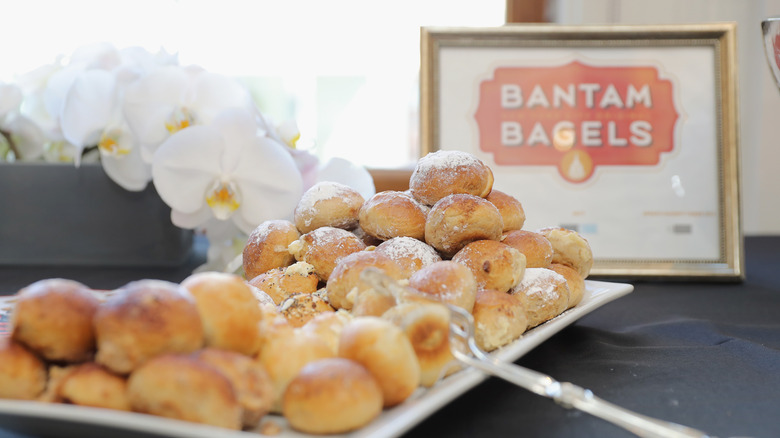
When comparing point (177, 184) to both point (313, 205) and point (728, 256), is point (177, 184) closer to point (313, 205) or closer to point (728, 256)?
point (313, 205)

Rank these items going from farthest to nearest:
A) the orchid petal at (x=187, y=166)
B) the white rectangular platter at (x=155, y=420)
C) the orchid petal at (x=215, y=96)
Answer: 1. the orchid petal at (x=215, y=96)
2. the orchid petal at (x=187, y=166)
3. the white rectangular platter at (x=155, y=420)

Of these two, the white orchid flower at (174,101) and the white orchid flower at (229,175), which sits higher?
the white orchid flower at (174,101)

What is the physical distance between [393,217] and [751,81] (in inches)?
83.2

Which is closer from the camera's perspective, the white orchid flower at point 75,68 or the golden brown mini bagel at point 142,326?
the golden brown mini bagel at point 142,326

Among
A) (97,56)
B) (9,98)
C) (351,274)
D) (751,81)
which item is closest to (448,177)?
(351,274)

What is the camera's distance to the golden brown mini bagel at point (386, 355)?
1.63ft

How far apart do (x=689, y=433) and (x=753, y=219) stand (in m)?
2.30

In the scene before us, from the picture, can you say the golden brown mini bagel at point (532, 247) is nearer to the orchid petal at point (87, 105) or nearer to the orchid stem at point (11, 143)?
the orchid petal at point (87, 105)

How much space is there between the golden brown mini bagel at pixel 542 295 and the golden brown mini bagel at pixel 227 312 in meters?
0.34

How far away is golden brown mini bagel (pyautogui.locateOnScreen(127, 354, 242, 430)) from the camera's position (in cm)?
43

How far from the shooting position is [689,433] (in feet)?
1.38

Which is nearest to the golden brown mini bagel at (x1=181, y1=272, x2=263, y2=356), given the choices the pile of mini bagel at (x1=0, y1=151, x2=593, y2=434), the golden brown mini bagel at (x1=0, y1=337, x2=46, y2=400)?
the pile of mini bagel at (x1=0, y1=151, x2=593, y2=434)

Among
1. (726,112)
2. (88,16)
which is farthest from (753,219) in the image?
(88,16)

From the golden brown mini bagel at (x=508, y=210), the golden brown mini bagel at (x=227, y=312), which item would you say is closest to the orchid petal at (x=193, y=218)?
the golden brown mini bagel at (x=508, y=210)
